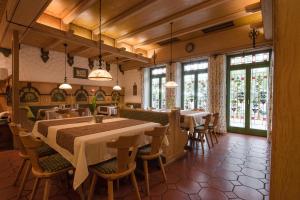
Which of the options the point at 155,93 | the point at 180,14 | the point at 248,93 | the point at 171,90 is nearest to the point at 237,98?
the point at 248,93

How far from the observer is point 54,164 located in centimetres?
184

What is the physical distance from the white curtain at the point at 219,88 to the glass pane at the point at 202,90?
56 cm

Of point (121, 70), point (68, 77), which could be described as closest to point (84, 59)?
point (68, 77)

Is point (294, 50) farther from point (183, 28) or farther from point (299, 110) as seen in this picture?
point (183, 28)

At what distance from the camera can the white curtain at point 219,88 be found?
17.8 feet

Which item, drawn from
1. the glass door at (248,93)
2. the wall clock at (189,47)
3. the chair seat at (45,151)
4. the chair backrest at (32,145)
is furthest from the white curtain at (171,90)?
the chair backrest at (32,145)

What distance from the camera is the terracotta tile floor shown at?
2.08m

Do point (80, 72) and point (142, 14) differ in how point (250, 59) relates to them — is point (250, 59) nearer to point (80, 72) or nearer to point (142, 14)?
point (142, 14)

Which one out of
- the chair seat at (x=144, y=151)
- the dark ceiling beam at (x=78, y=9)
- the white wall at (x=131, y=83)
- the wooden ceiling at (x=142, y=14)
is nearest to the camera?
the chair seat at (x=144, y=151)

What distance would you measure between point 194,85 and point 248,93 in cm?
195

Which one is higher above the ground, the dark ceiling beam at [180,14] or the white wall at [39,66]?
the dark ceiling beam at [180,14]

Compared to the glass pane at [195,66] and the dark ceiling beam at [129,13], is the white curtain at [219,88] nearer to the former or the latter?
the glass pane at [195,66]

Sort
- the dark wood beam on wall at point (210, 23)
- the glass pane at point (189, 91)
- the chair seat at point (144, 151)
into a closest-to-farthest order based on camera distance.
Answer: the chair seat at point (144, 151) < the dark wood beam on wall at point (210, 23) < the glass pane at point (189, 91)

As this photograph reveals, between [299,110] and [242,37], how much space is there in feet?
17.2
